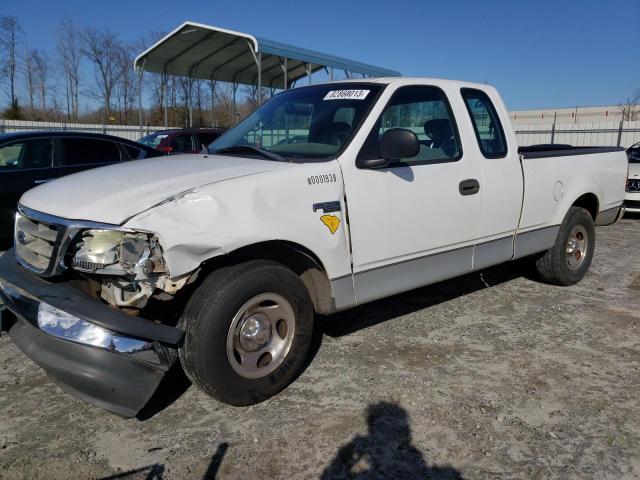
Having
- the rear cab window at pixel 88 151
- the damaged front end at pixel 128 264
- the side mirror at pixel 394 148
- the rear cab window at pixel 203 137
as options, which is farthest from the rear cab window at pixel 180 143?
the damaged front end at pixel 128 264

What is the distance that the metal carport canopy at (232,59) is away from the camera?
14.8 meters

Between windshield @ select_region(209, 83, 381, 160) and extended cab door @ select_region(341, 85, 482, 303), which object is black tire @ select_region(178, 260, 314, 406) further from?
windshield @ select_region(209, 83, 381, 160)

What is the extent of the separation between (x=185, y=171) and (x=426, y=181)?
1733 mm

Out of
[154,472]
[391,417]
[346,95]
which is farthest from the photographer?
[346,95]

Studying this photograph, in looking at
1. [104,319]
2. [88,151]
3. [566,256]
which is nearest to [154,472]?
[104,319]

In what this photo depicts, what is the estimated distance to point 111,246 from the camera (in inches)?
107

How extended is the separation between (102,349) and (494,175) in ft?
10.9

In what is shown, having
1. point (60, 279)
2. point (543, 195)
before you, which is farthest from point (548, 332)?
point (60, 279)

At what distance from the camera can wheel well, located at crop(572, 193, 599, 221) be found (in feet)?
18.7

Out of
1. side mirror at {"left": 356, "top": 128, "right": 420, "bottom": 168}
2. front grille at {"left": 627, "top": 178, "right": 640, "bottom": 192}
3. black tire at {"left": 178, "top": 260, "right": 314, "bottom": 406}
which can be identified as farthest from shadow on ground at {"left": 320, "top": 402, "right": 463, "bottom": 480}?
front grille at {"left": 627, "top": 178, "right": 640, "bottom": 192}

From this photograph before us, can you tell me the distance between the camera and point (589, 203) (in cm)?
588

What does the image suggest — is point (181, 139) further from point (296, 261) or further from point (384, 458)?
point (384, 458)

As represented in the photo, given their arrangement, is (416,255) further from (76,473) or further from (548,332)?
(76,473)

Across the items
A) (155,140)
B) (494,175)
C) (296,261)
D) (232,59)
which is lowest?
(296,261)
